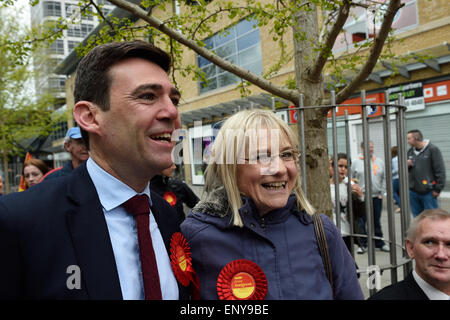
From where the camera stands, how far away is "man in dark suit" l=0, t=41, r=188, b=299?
1.10 metres

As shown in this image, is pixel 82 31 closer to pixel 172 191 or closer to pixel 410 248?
pixel 172 191

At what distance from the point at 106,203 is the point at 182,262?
0.37 meters

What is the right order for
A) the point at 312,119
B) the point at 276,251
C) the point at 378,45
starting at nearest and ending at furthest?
the point at 276,251
the point at 378,45
the point at 312,119

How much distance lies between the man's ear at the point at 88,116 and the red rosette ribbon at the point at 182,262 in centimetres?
51

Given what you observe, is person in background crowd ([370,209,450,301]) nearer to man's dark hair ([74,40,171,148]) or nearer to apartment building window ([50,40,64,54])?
man's dark hair ([74,40,171,148])

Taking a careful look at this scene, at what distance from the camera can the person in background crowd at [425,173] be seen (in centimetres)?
670

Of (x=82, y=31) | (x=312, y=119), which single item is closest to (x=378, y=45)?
(x=312, y=119)

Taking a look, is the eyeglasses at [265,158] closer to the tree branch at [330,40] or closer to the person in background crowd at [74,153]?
the tree branch at [330,40]

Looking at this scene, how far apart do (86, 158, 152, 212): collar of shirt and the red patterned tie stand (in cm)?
3

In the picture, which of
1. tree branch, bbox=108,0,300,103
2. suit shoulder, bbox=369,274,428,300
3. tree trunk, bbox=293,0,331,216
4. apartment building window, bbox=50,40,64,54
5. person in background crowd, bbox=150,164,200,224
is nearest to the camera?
suit shoulder, bbox=369,274,428,300

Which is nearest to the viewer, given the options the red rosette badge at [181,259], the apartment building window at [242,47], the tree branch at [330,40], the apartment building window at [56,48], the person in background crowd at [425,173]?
the red rosette badge at [181,259]

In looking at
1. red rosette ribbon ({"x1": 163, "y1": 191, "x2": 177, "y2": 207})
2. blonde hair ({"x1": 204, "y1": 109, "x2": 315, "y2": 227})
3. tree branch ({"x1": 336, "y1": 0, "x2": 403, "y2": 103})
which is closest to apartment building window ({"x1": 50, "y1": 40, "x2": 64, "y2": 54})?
red rosette ribbon ({"x1": 163, "y1": 191, "x2": 177, "y2": 207})

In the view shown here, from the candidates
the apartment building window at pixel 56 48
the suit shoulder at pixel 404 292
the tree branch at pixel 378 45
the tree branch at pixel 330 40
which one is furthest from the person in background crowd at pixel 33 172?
the apartment building window at pixel 56 48

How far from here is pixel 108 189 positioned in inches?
53.0
